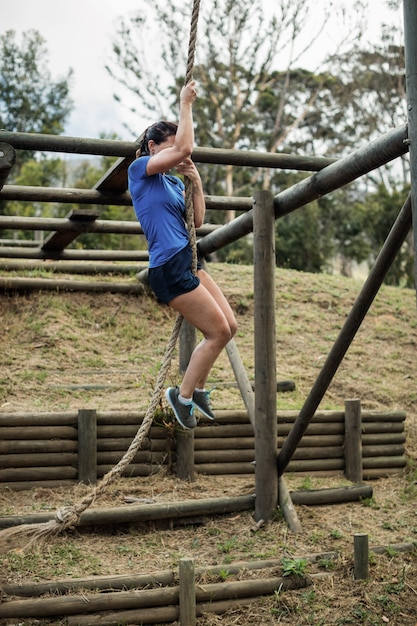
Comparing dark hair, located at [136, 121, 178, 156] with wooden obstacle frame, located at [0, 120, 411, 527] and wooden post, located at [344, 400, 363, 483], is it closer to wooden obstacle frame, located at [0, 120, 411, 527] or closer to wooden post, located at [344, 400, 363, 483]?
wooden obstacle frame, located at [0, 120, 411, 527]

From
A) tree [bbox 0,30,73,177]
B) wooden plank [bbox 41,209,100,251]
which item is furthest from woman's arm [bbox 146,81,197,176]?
tree [bbox 0,30,73,177]

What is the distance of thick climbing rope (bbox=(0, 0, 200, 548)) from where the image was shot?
386 centimetres

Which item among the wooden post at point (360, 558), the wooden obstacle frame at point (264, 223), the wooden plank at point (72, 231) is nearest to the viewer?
the wooden obstacle frame at point (264, 223)

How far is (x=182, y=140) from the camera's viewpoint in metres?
3.90

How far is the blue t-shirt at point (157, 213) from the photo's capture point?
415 cm

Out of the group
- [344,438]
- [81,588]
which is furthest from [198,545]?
[344,438]

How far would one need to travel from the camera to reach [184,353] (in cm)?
718

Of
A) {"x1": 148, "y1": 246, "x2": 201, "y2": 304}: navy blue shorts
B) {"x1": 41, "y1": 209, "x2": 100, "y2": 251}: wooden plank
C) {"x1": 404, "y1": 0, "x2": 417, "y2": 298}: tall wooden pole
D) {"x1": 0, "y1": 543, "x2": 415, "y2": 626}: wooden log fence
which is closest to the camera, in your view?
{"x1": 404, "y1": 0, "x2": 417, "y2": 298}: tall wooden pole

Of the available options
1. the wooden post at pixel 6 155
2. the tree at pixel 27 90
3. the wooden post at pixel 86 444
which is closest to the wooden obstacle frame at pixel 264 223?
the wooden post at pixel 6 155

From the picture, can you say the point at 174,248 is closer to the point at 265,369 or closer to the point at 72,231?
the point at 265,369

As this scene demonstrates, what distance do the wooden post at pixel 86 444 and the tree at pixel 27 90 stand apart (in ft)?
71.5

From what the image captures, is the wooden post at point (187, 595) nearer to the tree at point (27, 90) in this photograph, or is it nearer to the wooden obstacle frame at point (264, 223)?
the wooden obstacle frame at point (264, 223)

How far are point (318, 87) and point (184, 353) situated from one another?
740 inches

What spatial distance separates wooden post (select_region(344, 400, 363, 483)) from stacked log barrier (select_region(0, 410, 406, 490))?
63 millimetres
